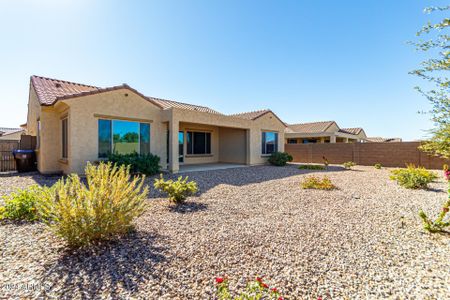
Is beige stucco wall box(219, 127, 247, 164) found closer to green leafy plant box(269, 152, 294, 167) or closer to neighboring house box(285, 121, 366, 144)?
green leafy plant box(269, 152, 294, 167)

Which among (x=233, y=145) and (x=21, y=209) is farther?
(x=233, y=145)

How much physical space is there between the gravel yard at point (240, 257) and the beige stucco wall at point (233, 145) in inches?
425

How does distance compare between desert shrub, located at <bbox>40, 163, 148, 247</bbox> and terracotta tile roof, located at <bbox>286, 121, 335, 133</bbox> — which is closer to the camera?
desert shrub, located at <bbox>40, 163, 148, 247</bbox>

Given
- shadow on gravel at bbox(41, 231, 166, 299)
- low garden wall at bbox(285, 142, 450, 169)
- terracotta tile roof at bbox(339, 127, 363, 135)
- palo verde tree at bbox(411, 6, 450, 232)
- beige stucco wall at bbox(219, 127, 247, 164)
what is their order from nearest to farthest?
shadow on gravel at bbox(41, 231, 166, 299) → palo verde tree at bbox(411, 6, 450, 232) → low garden wall at bbox(285, 142, 450, 169) → beige stucco wall at bbox(219, 127, 247, 164) → terracotta tile roof at bbox(339, 127, 363, 135)

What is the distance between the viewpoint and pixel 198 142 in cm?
1602

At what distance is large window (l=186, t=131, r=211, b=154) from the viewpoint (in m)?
15.4

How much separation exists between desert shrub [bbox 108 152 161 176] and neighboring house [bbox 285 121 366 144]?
67.1 ft

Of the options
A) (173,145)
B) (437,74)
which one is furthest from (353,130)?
(437,74)

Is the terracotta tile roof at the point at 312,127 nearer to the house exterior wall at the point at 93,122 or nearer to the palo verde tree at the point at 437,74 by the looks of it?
the house exterior wall at the point at 93,122

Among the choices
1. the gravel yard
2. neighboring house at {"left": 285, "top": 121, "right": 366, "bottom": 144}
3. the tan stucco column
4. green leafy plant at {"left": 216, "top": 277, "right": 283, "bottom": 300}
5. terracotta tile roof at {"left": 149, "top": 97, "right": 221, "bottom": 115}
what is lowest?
the gravel yard

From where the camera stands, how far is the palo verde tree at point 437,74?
2824 millimetres

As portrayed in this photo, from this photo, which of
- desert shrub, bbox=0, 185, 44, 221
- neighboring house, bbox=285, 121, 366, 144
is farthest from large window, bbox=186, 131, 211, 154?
neighboring house, bbox=285, 121, 366, 144

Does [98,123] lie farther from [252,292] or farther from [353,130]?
[353,130]

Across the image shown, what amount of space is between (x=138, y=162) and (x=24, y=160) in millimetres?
6936
